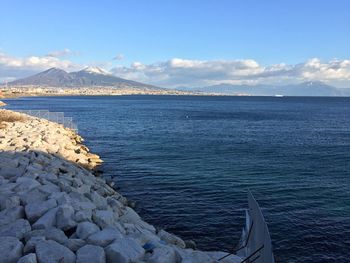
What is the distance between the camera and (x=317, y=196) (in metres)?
20.6

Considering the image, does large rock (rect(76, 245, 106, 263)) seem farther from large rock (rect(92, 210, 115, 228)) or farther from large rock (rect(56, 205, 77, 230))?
large rock (rect(92, 210, 115, 228))

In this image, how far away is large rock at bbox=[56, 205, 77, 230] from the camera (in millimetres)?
9633

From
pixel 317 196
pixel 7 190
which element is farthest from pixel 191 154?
pixel 7 190

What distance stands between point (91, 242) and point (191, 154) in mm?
24503

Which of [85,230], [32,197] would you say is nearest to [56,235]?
[85,230]

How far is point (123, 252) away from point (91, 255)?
2.13 feet

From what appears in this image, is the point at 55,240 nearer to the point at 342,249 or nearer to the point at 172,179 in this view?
the point at 342,249

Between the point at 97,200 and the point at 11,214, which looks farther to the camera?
the point at 97,200

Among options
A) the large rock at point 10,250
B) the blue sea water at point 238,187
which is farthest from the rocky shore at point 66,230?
the blue sea water at point 238,187

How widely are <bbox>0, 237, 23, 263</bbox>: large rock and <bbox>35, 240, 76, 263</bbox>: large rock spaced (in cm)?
38

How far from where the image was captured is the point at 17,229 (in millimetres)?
9148

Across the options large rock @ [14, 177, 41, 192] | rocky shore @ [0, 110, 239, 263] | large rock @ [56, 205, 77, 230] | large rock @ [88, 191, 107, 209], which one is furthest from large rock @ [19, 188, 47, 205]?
large rock @ [88, 191, 107, 209]

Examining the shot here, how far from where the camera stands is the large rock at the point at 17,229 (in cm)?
891

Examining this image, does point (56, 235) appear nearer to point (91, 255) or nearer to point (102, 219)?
point (91, 255)
